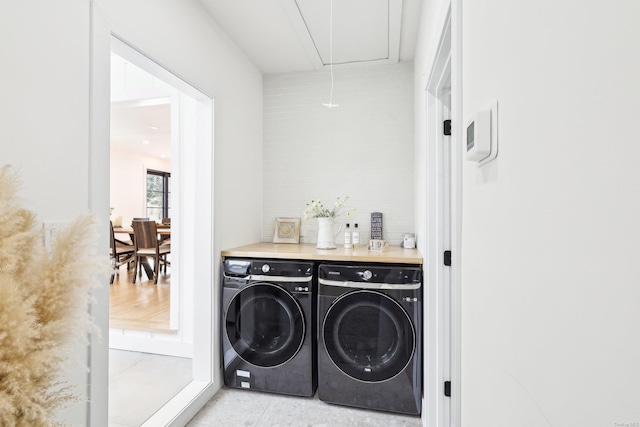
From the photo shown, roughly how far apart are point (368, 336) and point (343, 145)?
174cm

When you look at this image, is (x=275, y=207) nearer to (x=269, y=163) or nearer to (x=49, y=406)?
(x=269, y=163)

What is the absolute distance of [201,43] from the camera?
84.0 inches

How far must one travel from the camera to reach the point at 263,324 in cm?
233

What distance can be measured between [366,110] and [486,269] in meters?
2.55

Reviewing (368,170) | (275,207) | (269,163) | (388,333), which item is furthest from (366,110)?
(388,333)

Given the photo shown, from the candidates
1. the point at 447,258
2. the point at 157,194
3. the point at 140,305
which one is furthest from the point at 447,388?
the point at 157,194

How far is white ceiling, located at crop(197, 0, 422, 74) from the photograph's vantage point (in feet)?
7.07

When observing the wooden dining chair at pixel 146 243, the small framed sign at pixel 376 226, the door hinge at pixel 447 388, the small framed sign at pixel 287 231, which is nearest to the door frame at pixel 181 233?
the small framed sign at pixel 287 231

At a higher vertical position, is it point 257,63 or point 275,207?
point 257,63

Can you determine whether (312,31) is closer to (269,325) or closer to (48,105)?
(48,105)

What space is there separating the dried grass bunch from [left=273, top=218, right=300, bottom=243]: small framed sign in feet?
7.97

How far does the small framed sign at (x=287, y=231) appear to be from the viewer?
3.11 metres

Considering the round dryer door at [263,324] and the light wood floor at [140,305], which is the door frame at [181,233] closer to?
the round dryer door at [263,324]

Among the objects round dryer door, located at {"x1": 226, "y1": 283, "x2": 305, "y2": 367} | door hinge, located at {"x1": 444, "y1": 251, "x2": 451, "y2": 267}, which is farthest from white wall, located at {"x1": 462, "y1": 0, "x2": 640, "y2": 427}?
round dryer door, located at {"x1": 226, "y1": 283, "x2": 305, "y2": 367}
